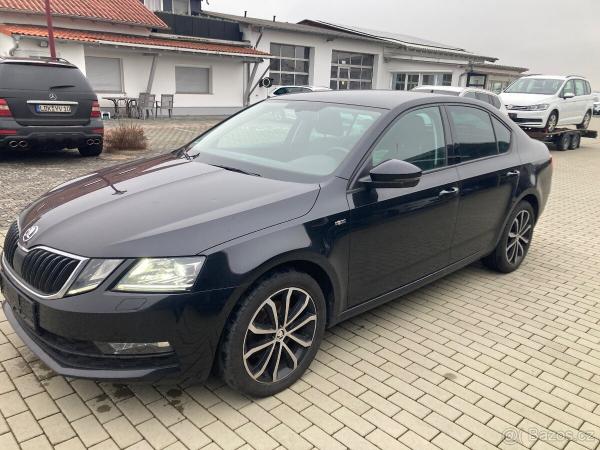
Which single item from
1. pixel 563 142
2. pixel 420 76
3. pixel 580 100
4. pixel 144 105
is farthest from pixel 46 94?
pixel 420 76

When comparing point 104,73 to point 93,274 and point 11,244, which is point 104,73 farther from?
point 93,274

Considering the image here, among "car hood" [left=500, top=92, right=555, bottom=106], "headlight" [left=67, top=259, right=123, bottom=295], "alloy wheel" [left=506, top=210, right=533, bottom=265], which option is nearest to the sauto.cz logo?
"headlight" [left=67, top=259, right=123, bottom=295]

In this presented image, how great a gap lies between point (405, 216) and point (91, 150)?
25.8 feet

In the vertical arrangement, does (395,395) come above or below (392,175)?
below

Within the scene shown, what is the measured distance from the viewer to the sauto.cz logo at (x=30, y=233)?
274cm

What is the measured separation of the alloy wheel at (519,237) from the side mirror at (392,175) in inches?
85.9

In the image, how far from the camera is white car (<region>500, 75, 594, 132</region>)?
15.3 metres

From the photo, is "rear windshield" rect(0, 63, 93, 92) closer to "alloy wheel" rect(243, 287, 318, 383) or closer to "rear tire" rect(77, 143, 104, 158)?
"rear tire" rect(77, 143, 104, 158)

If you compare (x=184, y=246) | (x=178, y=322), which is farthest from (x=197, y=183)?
(x=178, y=322)

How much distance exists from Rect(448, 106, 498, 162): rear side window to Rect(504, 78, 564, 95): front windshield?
13.5 meters

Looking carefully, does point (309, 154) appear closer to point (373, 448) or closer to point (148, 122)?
point (373, 448)

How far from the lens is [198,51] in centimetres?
2091

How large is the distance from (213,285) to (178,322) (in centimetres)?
24

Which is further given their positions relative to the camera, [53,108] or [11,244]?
[53,108]
